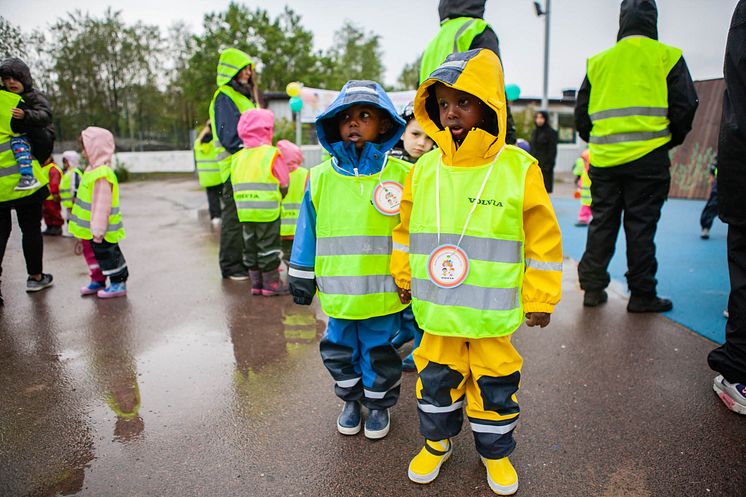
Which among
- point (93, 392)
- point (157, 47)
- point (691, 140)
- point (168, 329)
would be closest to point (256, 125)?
point (168, 329)

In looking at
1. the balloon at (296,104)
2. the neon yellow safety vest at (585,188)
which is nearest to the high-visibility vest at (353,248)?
the neon yellow safety vest at (585,188)

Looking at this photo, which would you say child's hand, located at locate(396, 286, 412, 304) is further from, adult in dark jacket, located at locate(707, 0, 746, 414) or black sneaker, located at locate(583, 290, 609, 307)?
black sneaker, located at locate(583, 290, 609, 307)

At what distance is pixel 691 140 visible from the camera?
11797mm

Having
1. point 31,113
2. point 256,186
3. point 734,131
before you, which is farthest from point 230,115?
point 734,131

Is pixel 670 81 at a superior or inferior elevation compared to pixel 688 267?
superior

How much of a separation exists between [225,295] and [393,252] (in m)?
3.22

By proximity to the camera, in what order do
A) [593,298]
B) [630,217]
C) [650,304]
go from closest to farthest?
1. [630,217]
2. [650,304]
3. [593,298]

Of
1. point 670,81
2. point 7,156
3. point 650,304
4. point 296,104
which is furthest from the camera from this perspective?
point 296,104

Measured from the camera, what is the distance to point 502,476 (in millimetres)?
2250

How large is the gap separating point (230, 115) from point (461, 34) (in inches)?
116

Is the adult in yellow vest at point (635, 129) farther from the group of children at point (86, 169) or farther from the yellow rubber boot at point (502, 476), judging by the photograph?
the group of children at point (86, 169)

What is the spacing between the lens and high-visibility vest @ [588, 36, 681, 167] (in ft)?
12.9

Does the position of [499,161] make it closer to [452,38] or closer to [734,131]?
[734,131]

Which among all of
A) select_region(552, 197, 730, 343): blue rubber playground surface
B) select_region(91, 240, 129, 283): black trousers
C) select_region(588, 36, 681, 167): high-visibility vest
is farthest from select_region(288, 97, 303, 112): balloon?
→ select_region(588, 36, 681, 167): high-visibility vest
